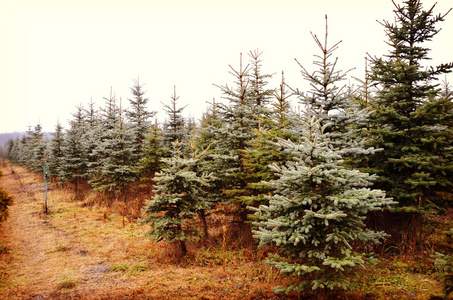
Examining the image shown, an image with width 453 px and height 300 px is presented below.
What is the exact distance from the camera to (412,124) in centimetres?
769

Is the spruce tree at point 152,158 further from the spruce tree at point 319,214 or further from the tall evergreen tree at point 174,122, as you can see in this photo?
the spruce tree at point 319,214

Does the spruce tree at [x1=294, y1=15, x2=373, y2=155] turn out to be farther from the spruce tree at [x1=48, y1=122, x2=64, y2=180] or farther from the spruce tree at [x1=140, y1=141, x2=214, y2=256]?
the spruce tree at [x1=48, y1=122, x2=64, y2=180]

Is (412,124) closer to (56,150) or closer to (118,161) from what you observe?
(118,161)

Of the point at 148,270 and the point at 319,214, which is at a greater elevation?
the point at 319,214

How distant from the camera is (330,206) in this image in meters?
5.05

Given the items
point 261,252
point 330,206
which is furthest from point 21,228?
point 330,206

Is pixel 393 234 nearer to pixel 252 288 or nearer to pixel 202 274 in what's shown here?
pixel 252 288

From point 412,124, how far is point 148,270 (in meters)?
10.9

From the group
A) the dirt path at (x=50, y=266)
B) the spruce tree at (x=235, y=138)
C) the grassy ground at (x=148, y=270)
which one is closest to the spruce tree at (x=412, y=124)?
the grassy ground at (x=148, y=270)

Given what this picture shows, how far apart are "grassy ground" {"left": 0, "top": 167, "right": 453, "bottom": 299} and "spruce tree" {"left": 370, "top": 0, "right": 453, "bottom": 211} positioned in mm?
2252

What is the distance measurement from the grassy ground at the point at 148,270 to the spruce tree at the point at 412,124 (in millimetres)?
2252

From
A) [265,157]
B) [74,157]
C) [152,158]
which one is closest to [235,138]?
[265,157]

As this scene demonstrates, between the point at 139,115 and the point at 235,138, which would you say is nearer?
the point at 235,138

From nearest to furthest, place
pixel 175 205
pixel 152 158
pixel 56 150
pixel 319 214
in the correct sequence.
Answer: pixel 319 214
pixel 175 205
pixel 152 158
pixel 56 150
